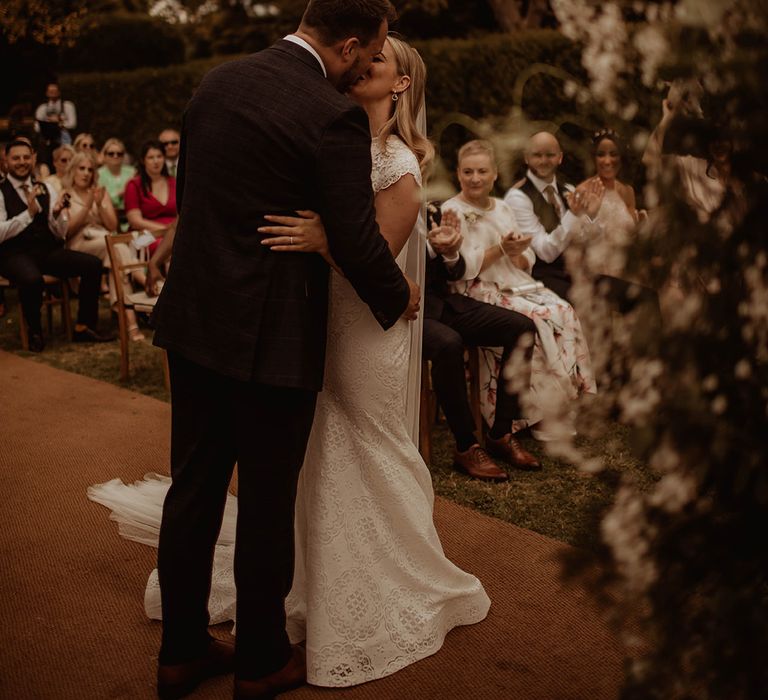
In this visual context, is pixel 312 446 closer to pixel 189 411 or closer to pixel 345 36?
pixel 189 411

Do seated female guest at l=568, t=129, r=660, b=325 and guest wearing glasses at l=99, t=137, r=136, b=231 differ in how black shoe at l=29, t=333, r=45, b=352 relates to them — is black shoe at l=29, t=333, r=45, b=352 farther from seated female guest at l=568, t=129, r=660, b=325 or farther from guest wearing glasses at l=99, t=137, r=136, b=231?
seated female guest at l=568, t=129, r=660, b=325

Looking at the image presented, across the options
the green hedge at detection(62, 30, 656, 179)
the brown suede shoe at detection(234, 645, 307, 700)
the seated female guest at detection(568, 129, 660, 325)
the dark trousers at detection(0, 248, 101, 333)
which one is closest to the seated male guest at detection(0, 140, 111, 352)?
the dark trousers at detection(0, 248, 101, 333)

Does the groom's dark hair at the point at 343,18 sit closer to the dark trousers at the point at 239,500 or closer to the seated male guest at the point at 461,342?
the dark trousers at the point at 239,500

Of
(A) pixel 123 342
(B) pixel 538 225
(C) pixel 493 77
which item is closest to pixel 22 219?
(A) pixel 123 342

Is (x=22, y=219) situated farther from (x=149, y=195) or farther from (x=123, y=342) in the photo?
(x=123, y=342)

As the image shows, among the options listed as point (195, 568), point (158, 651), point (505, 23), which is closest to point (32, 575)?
point (158, 651)

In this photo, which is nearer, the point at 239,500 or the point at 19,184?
the point at 239,500

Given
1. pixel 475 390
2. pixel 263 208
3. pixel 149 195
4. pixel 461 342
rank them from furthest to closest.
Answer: pixel 149 195
pixel 475 390
pixel 461 342
pixel 263 208

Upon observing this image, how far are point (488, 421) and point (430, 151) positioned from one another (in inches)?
91.0

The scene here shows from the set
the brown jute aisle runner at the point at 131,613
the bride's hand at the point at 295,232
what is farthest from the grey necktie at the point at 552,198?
the bride's hand at the point at 295,232

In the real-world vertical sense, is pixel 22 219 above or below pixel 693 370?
below

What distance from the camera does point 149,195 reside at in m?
8.41

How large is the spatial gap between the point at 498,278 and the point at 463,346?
0.65 meters

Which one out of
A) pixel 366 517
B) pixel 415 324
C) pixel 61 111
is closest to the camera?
pixel 366 517
